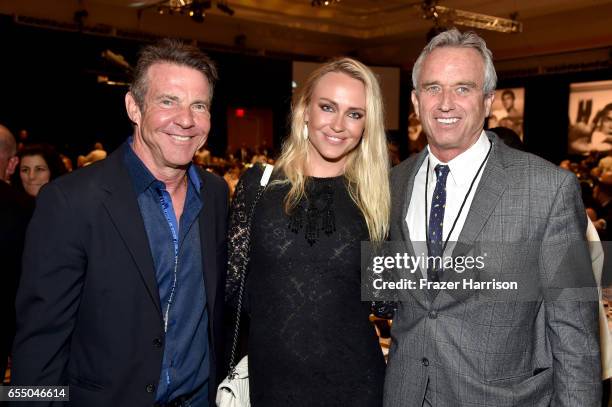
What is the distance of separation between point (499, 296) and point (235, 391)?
1046 mm

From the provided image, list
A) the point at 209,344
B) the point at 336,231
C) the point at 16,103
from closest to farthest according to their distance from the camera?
the point at 209,344
the point at 336,231
the point at 16,103

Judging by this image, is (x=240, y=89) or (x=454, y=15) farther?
(x=240, y=89)

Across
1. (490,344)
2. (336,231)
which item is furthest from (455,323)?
(336,231)

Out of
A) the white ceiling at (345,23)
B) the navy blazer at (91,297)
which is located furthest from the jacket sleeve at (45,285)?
the white ceiling at (345,23)

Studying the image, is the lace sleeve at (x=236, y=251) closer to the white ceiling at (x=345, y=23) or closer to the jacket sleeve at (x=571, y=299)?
the jacket sleeve at (x=571, y=299)

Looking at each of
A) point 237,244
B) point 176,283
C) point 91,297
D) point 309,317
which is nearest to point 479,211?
point 309,317

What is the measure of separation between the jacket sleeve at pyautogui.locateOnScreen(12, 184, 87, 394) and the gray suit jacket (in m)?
1.19

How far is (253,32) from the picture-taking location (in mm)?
13914

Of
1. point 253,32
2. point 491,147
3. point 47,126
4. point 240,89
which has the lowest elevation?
point 491,147

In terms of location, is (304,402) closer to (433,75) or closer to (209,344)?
(209,344)

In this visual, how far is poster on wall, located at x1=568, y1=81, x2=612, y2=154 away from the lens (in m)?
11.7

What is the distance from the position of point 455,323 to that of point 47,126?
38.1ft

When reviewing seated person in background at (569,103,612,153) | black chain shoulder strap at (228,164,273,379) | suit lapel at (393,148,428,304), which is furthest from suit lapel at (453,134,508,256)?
seated person in background at (569,103,612,153)

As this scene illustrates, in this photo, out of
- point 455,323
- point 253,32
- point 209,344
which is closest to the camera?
point 455,323
